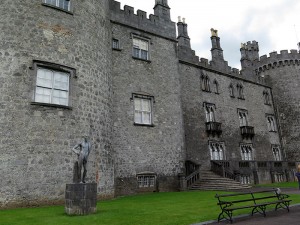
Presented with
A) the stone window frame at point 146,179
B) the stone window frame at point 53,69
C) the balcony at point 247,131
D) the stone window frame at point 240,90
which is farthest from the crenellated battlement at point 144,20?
the balcony at point 247,131

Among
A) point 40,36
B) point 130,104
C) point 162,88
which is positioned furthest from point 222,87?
point 40,36

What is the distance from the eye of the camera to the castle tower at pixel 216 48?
2727 centimetres

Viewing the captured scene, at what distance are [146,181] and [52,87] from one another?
26.8 feet

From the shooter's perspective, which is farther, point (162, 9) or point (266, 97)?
point (266, 97)

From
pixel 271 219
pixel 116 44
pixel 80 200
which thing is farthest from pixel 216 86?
pixel 80 200

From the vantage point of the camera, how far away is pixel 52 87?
12656 mm

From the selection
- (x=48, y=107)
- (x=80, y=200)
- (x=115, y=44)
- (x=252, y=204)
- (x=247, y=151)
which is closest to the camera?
(x=80, y=200)

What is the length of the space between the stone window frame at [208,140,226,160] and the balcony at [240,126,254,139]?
295cm

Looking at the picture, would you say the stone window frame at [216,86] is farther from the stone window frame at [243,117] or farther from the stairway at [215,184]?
the stairway at [215,184]

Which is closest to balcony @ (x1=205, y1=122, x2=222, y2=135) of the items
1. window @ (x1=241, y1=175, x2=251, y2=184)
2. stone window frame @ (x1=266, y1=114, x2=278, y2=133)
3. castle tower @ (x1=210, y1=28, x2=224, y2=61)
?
window @ (x1=241, y1=175, x2=251, y2=184)

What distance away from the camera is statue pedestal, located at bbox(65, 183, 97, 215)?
8711 mm

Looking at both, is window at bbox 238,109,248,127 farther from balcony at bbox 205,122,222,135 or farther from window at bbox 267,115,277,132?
balcony at bbox 205,122,222,135

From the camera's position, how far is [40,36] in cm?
1259

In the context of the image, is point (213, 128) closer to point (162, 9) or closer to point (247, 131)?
point (247, 131)
